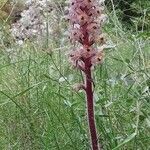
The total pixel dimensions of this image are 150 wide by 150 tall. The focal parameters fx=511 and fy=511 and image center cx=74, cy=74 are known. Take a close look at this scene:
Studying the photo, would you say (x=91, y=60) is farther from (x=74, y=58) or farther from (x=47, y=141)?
(x=47, y=141)

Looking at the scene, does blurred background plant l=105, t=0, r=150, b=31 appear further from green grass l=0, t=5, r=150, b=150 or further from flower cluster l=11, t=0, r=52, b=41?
flower cluster l=11, t=0, r=52, b=41

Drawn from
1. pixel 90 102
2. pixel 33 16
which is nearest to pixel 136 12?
pixel 33 16

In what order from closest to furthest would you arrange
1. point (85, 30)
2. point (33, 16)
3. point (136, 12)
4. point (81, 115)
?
point (85, 30) → point (81, 115) → point (33, 16) → point (136, 12)

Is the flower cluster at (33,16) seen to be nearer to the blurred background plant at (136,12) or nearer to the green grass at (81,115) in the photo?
the blurred background plant at (136,12)

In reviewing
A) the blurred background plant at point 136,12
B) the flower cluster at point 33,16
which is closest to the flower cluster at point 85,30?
the blurred background plant at point 136,12

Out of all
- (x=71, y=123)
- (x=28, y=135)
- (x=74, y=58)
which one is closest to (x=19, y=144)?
(x=28, y=135)

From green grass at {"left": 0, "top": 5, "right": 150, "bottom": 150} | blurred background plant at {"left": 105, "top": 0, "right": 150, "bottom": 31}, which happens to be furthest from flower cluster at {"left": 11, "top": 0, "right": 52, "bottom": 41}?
green grass at {"left": 0, "top": 5, "right": 150, "bottom": 150}

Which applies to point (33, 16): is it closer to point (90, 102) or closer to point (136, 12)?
point (136, 12)
